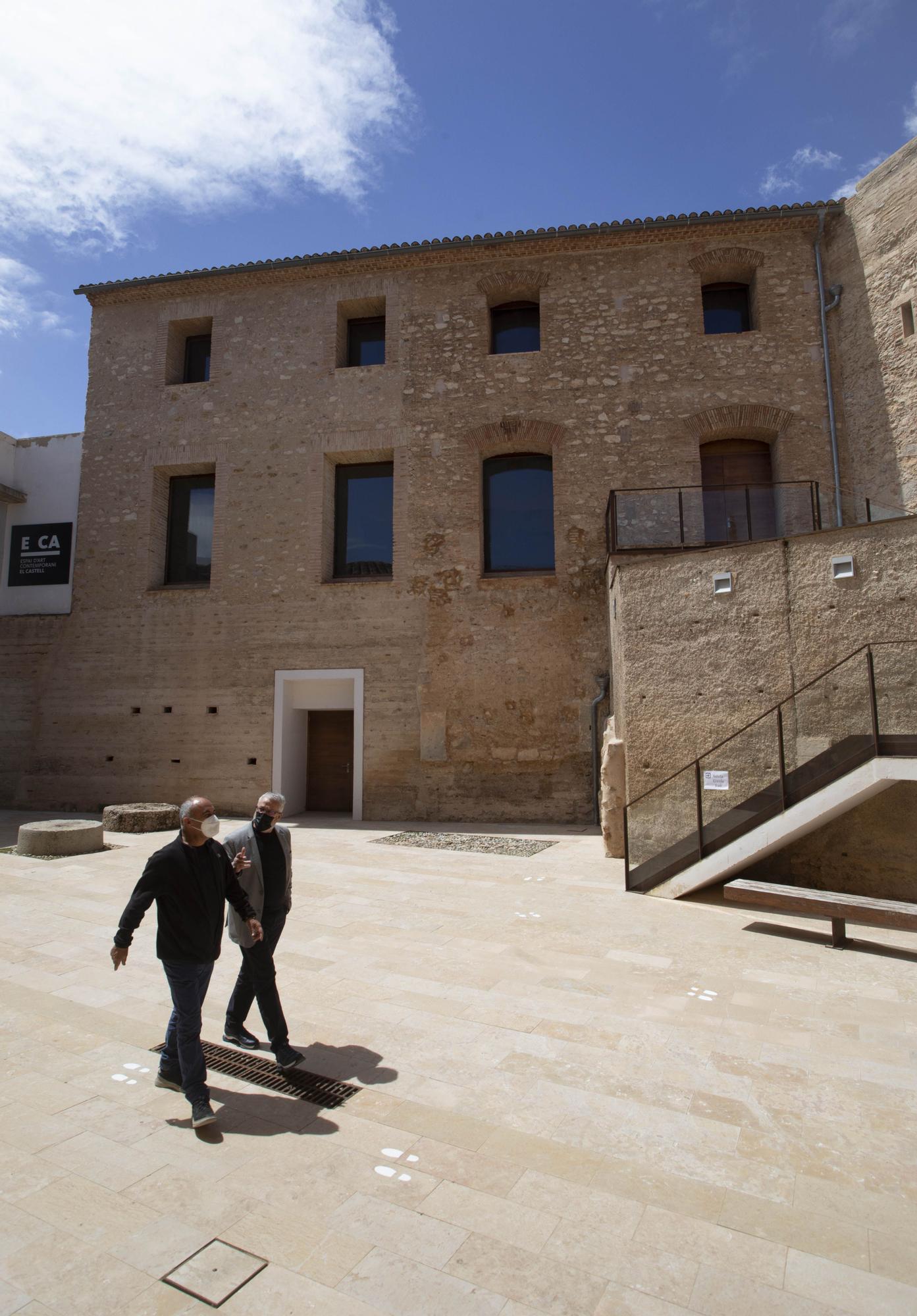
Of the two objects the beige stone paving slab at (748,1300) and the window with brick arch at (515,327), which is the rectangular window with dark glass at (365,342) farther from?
the beige stone paving slab at (748,1300)

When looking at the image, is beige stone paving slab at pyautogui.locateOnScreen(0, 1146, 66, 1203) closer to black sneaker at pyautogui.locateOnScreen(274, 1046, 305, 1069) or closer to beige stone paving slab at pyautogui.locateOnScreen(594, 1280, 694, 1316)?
black sneaker at pyautogui.locateOnScreen(274, 1046, 305, 1069)

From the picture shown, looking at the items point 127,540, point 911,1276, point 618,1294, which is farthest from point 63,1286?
point 127,540

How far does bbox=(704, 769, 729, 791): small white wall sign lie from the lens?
7602mm

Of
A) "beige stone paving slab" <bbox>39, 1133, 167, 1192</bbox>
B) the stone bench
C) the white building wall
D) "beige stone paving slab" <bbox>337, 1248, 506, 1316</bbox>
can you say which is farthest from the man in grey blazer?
the white building wall

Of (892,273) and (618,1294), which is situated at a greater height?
(892,273)

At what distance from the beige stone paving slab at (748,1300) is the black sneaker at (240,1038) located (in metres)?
2.62

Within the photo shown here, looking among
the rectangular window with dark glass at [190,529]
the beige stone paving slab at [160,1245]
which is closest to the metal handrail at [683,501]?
the rectangular window with dark glass at [190,529]

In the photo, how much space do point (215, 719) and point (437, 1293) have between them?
12670 mm

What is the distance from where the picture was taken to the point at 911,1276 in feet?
8.25

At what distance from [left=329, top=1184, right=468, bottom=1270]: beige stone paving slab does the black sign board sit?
15.2 metres

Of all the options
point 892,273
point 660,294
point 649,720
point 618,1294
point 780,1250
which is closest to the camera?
point 618,1294

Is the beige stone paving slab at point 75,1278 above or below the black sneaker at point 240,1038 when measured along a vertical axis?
below

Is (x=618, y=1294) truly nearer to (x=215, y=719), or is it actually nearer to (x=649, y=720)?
(x=649, y=720)

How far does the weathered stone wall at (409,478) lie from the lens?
13.1m
